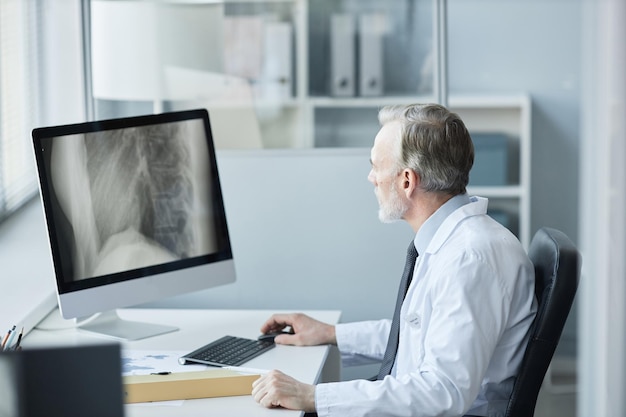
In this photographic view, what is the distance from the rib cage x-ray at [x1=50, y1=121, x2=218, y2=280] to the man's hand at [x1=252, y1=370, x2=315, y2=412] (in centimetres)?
57

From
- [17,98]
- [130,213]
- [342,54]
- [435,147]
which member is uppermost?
[342,54]

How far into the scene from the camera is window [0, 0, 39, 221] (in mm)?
2918

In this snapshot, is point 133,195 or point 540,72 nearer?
point 133,195

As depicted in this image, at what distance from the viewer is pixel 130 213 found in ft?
7.14

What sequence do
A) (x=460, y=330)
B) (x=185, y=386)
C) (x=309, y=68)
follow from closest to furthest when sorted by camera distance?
(x=460, y=330), (x=185, y=386), (x=309, y=68)

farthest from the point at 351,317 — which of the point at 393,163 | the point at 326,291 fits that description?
the point at 393,163

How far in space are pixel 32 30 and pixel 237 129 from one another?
96 cm

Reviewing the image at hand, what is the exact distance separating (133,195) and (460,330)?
0.88m

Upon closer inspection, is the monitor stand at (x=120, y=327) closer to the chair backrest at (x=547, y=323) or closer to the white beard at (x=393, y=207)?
the white beard at (x=393, y=207)

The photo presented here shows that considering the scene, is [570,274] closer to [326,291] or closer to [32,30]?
[326,291]

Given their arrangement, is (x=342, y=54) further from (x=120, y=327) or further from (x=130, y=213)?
(x=120, y=327)

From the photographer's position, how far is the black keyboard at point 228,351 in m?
1.98

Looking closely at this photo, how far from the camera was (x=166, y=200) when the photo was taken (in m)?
2.23

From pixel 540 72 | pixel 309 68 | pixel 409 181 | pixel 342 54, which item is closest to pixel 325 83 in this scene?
pixel 309 68
